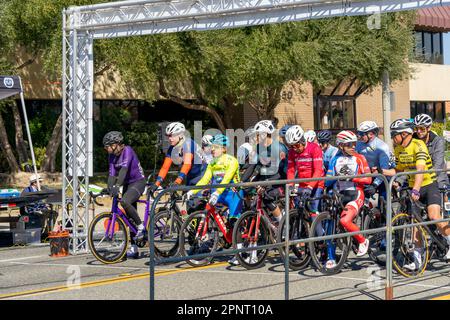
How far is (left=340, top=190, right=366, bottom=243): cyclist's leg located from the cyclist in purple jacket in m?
3.23

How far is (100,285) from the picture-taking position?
1086cm

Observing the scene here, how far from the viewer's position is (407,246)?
10555 mm

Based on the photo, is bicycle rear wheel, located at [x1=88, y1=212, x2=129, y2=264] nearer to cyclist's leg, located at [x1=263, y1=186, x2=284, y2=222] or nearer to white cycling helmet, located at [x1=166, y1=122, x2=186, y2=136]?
white cycling helmet, located at [x1=166, y1=122, x2=186, y2=136]

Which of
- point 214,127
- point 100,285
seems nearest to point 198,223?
point 100,285

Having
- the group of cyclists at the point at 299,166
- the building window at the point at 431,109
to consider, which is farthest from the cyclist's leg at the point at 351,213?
the building window at the point at 431,109

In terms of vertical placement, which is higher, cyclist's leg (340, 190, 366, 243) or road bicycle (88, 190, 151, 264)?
cyclist's leg (340, 190, 366, 243)

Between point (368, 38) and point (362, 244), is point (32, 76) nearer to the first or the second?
point (368, 38)

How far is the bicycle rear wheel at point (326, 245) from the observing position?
10.5 m

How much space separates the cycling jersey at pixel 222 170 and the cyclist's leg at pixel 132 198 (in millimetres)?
1075

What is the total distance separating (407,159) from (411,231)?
4.29ft

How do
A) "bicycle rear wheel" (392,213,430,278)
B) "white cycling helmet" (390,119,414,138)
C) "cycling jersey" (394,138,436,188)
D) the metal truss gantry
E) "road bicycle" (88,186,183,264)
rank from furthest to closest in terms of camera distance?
the metal truss gantry → "road bicycle" (88,186,183,264) → "white cycling helmet" (390,119,414,138) → "cycling jersey" (394,138,436,188) → "bicycle rear wheel" (392,213,430,278)

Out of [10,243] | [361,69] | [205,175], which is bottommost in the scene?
[10,243]

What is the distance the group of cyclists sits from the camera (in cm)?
1122

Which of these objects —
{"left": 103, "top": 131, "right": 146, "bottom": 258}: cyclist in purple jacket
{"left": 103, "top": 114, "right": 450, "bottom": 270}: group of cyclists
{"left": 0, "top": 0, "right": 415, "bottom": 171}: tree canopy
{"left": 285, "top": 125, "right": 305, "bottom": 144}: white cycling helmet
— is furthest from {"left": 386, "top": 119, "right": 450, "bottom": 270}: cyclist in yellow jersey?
{"left": 0, "top": 0, "right": 415, "bottom": 171}: tree canopy
